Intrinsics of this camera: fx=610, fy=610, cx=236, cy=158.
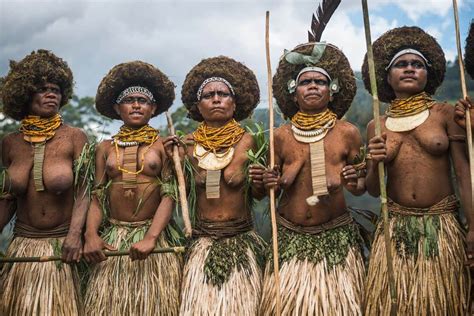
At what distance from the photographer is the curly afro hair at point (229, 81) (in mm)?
4898

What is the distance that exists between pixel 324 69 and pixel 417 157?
3.23 ft

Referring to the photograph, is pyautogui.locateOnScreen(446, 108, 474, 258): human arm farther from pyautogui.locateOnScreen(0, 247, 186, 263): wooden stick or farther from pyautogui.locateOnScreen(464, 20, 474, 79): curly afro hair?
pyautogui.locateOnScreen(0, 247, 186, 263): wooden stick

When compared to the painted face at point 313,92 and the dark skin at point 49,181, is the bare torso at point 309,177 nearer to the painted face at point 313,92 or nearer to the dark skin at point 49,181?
the painted face at point 313,92

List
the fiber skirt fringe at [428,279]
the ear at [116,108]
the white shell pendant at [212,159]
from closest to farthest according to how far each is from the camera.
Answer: the fiber skirt fringe at [428,279] → the white shell pendant at [212,159] → the ear at [116,108]

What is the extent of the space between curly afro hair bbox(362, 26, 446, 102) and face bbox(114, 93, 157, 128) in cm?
178

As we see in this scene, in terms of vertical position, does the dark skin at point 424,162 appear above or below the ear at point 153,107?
below

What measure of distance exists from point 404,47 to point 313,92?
0.75m

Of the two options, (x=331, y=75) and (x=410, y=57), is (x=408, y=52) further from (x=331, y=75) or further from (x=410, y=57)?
(x=331, y=75)

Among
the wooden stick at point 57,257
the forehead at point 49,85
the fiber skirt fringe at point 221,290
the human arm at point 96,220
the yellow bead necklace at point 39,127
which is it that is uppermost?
the forehead at point 49,85

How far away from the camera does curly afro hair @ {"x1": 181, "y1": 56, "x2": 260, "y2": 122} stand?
4898 mm

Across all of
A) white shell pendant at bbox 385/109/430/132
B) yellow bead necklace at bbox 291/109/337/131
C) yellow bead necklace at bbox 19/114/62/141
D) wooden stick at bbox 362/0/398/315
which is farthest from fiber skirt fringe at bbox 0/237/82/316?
white shell pendant at bbox 385/109/430/132

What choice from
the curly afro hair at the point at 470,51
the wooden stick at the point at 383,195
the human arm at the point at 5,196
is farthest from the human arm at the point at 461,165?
the human arm at the point at 5,196

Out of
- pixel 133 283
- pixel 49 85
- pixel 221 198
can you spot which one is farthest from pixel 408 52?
pixel 49 85

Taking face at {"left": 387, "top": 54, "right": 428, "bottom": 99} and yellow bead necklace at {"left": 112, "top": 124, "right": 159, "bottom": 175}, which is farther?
yellow bead necklace at {"left": 112, "top": 124, "right": 159, "bottom": 175}
